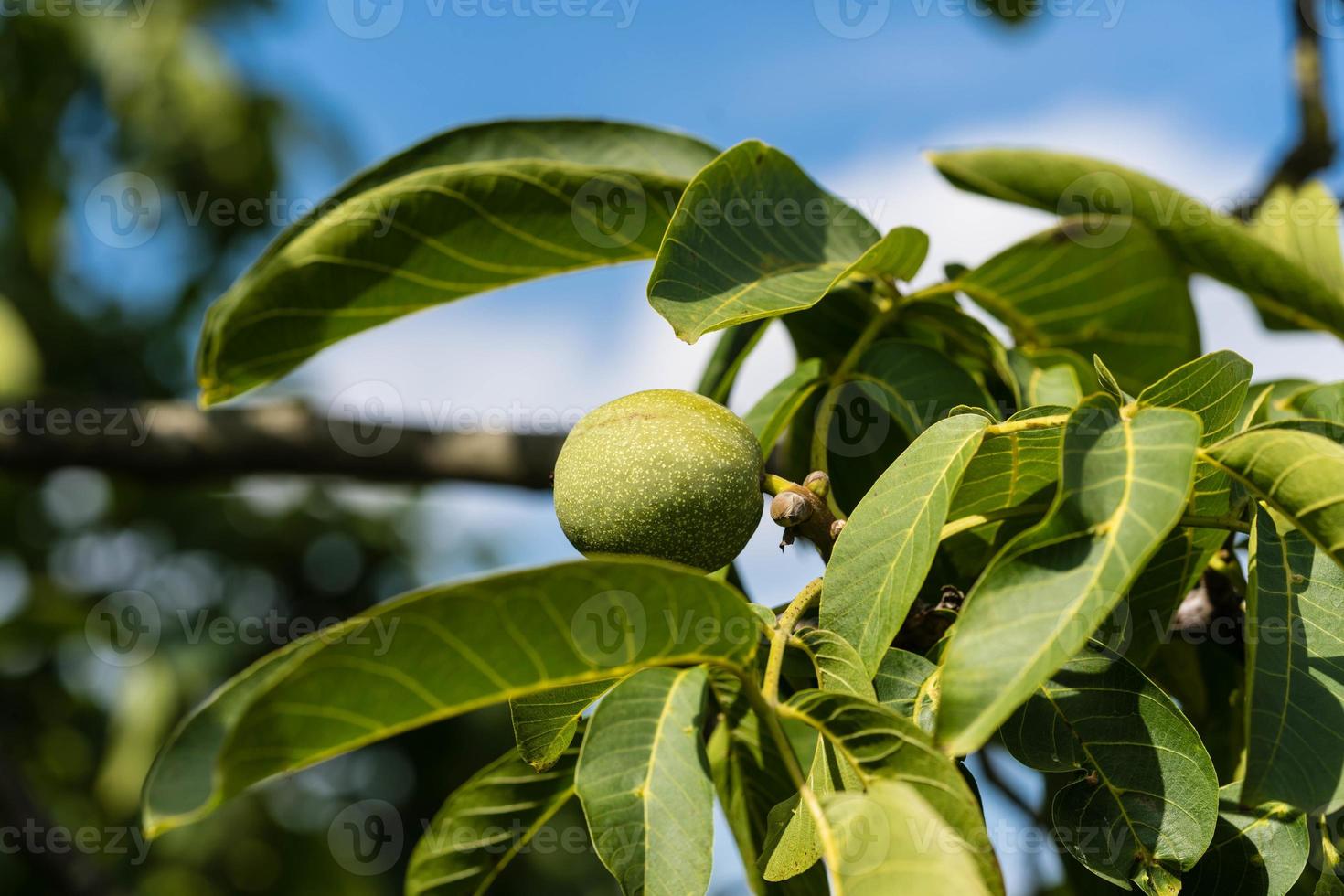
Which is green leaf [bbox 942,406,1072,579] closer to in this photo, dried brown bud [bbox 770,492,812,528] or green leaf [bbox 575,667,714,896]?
dried brown bud [bbox 770,492,812,528]

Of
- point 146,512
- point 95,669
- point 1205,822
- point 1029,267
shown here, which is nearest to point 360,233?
point 1029,267

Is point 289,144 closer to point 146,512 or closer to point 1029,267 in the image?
point 146,512

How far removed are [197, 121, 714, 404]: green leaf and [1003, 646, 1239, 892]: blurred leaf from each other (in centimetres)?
58

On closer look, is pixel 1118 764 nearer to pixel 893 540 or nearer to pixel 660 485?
pixel 893 540

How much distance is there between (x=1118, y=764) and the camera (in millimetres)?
820

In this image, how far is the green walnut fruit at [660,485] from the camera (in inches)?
35.8

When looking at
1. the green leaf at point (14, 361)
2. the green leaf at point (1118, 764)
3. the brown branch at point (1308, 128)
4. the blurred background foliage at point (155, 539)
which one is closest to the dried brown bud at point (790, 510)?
the green leaf at point (1118, 764)

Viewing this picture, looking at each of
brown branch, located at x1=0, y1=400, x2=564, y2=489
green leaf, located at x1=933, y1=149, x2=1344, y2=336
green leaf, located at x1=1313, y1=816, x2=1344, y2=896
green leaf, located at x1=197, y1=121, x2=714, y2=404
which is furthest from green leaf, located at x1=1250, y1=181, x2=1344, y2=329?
brown branch, located at x1=0, y1=400, x2=564, y2=489

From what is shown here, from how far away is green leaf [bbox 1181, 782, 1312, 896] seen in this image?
2.75ft

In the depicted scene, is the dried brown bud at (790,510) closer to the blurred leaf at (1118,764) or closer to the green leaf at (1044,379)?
the blurred leaf at (1118,764)

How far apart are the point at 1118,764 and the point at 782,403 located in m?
0.47

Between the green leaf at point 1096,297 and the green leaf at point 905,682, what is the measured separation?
585mm

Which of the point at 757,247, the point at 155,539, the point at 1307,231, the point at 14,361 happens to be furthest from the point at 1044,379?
the point at 155,539

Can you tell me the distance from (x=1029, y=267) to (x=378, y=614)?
3.16ft
